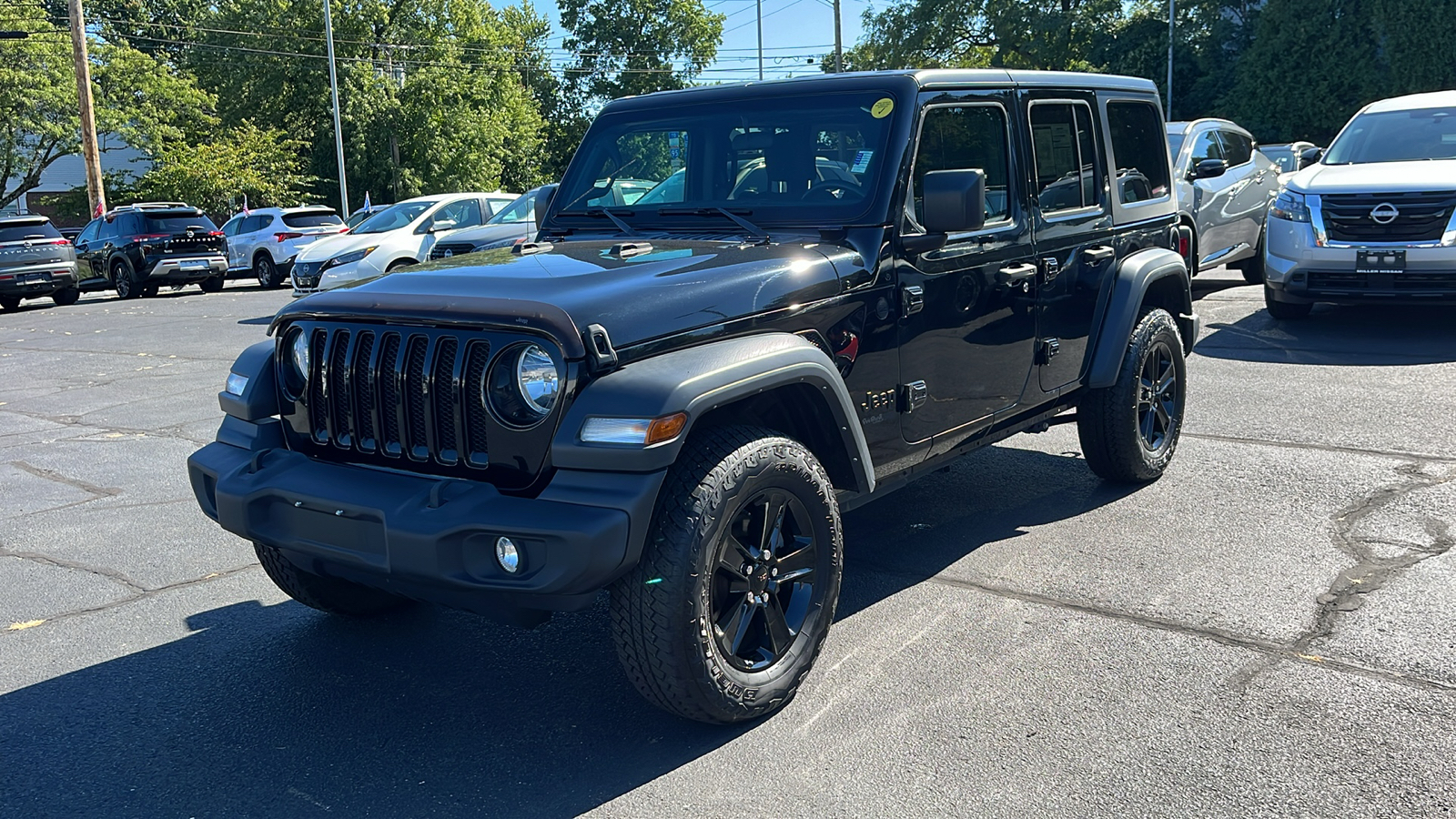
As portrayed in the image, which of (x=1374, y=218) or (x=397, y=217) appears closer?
(x=1374, y=218)

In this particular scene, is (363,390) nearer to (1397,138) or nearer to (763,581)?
(763,581)

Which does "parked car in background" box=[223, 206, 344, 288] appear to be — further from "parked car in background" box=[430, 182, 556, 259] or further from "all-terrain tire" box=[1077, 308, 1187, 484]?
"all-terrain tire" box=[1077, 308, 1187, 484]

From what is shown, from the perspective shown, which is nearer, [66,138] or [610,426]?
[610,426]

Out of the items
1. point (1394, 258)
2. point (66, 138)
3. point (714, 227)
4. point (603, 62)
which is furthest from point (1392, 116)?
point (603, 62)

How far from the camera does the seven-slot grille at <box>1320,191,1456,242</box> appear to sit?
9305mm

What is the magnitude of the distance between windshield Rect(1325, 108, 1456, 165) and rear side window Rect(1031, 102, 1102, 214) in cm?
650

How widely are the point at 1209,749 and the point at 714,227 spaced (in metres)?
2.40

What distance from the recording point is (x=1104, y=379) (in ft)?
17.7

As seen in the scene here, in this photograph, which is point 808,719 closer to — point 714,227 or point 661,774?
point 661,774

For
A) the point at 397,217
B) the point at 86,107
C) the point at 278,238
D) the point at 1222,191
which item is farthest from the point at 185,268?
the point at 1222,191

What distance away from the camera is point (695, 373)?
3.27 metres

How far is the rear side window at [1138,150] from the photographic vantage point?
5664 mm

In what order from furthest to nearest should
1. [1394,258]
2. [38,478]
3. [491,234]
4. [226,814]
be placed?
[491,234] < [1394,258] < [38,478] < [226,814]

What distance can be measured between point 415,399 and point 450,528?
51 centimetres
